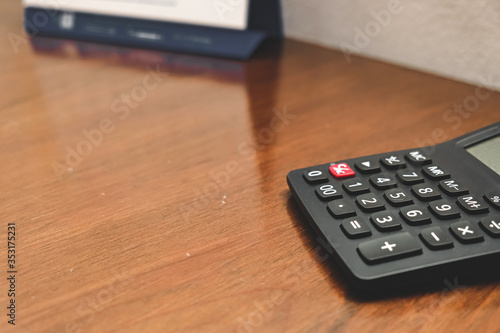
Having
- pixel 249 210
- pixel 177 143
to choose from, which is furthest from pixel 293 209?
pixel 177 143

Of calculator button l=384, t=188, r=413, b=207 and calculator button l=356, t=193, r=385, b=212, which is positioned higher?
calculator button l=384, t=188, r=413, b=207

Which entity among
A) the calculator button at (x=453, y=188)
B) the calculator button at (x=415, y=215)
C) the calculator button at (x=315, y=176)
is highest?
the calculator button at (x=453, y=188)

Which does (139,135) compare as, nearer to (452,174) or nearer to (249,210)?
(249,210)

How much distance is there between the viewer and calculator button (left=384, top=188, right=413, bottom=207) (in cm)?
32

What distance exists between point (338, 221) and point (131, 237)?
13 cm

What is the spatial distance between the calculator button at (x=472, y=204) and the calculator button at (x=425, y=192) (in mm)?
14

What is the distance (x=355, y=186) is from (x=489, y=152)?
0.37 feet

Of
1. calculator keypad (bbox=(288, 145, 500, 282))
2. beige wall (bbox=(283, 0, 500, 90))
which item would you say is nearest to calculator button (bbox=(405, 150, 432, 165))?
calculator keypad (bbox=(288, 145, 500, 282))

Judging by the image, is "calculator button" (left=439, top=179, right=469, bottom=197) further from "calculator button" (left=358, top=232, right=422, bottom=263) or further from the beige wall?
the beige wall

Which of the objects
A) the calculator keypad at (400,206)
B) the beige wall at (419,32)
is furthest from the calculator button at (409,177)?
the beige wall at (419,32)

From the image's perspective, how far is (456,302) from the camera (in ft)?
0.94

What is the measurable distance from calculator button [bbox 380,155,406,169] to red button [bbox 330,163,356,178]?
25 millimetres

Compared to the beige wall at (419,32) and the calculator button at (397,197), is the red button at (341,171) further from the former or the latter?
the beige wall at (419,32)

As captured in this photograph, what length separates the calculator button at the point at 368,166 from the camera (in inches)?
14.1
